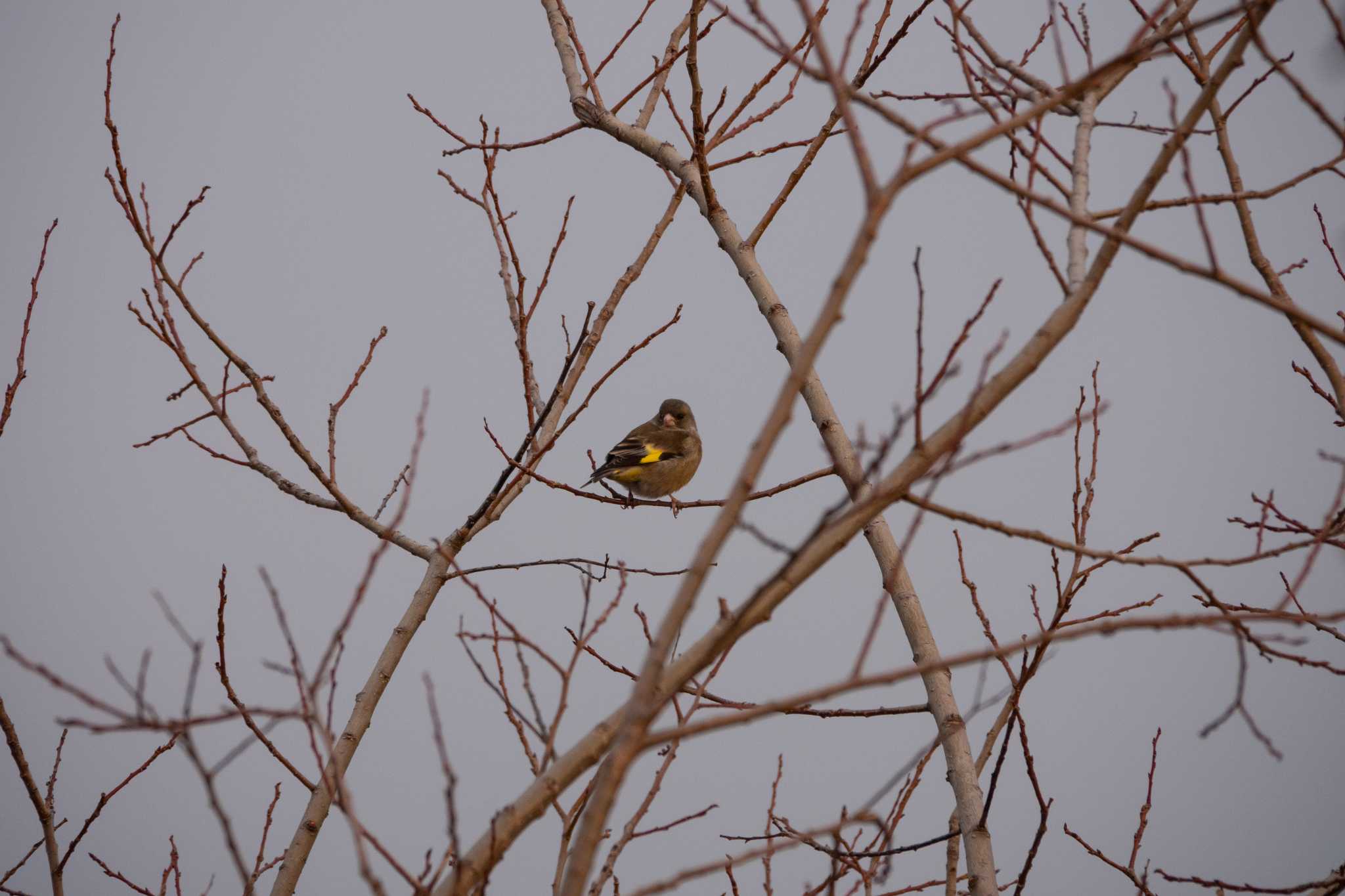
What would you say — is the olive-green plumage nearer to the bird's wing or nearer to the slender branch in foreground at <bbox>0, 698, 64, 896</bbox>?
the bird's wing

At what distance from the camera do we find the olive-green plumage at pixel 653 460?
5816 millimetres

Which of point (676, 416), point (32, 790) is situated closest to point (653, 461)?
point (676, 416)

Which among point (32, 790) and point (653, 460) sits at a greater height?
point (653, 460)

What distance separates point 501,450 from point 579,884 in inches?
72.0

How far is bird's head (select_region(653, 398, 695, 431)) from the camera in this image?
7093 millimetres

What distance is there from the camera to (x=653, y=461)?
602cm

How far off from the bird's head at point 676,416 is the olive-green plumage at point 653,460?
0.05 m

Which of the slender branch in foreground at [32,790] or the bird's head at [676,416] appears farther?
the bird's head at [676,416]

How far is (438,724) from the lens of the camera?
147cm

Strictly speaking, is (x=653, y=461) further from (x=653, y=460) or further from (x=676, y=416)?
(x=676, y=416)

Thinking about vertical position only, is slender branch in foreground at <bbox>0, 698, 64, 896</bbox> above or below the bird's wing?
below

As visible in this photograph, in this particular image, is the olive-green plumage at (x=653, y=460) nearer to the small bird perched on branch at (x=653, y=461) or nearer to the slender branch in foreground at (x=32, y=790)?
the small bird perched on branch at (x=653, y=461)

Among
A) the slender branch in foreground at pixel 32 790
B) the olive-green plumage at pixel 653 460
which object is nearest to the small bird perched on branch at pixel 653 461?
the olive-green plumage at pixel 653 460

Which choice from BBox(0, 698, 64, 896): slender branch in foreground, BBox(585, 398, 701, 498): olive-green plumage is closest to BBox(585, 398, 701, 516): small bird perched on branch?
BBox(585, 398, 701, 498): olive-green plumage
